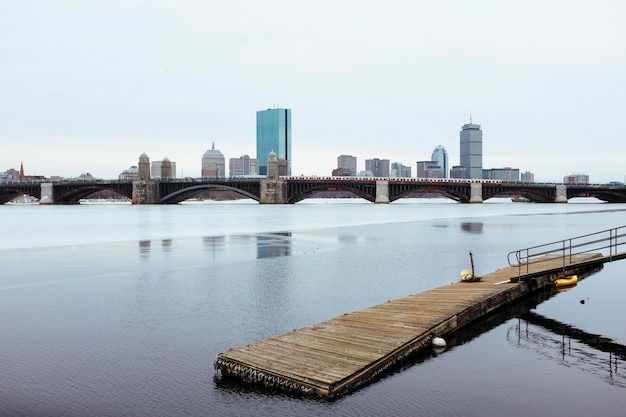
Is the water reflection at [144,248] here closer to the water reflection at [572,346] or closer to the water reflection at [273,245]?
the water reflection at [273,245]

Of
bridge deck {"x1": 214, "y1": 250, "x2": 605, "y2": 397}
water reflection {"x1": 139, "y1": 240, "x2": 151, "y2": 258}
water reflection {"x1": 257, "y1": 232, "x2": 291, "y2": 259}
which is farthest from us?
water reflection {"x1": 257, "y1": 232, "x2": 291, "y2": 259}

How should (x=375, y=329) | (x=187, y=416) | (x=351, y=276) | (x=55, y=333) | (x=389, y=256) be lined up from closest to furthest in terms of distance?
(x=187, y=416) → (x=375, y=329) → (x=55, y=333) → (x=351, y=276) → (x=389, y=256)

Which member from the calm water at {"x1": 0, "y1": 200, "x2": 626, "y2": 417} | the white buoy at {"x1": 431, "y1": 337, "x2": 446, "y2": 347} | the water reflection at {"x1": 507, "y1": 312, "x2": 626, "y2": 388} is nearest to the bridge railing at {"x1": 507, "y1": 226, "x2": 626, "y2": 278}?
the calm water at {"x1": 0, "y1": 200, "x2": 626, "y2": 417}

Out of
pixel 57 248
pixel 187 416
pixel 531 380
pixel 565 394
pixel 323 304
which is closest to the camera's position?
pixel 187 416

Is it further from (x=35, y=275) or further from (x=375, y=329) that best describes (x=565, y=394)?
(x=35, y=275)

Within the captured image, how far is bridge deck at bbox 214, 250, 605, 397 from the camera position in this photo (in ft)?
49.5

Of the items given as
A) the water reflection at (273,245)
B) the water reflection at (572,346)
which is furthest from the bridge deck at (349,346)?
the water reflection at (273,245)

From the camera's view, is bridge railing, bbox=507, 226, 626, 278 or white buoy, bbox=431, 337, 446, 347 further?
bridge railing, bbox=507, 226, 626, 278

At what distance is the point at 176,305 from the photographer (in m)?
27.0

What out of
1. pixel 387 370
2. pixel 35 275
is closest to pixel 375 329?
pixel 387 370

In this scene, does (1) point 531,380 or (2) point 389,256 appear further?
(2) point 389,256

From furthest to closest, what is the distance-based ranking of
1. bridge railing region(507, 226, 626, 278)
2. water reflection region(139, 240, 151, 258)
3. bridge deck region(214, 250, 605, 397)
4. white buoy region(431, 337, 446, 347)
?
water reflection region(139, 240, 151, 258), bridge railing region(507, 226, 626, 278), white buoy region(431, 337, 446, 347), bridge deck region(214, 250, 605, 397)

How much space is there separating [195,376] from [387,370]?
5659 millimetres

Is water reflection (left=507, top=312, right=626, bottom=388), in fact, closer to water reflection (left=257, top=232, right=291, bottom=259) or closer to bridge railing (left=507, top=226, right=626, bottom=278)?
bridge railing (left=507, top=226, right=626, bottom=278)
